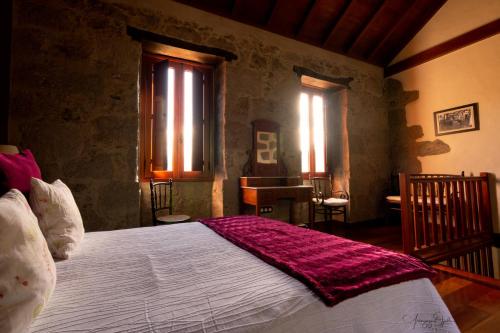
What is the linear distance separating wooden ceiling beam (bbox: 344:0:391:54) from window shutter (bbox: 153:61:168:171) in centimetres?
309

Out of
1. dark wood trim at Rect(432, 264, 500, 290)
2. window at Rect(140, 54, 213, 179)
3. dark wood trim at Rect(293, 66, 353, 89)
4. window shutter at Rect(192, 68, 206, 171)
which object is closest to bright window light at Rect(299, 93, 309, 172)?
dark wood trim at Rect(293, 66, 353, 89)

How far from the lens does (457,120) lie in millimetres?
3840

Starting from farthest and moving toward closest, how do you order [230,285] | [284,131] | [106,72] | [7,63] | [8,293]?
[284,131], [106,72], [7,63], [230,285], [8,293]

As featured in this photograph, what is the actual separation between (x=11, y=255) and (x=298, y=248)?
93cm

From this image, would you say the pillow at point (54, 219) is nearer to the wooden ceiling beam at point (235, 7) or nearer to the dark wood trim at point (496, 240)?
the wooden ceiling beam at point (235, 7)

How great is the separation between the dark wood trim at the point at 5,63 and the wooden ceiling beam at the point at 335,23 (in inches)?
156

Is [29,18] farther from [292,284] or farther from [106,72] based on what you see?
[292,284]

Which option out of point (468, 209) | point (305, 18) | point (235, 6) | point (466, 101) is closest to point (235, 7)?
point (235, 6)

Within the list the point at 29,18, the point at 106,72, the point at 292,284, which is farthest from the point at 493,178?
the point at 29,18

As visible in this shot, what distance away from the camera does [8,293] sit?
502 mm

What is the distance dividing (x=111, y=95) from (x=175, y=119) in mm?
851

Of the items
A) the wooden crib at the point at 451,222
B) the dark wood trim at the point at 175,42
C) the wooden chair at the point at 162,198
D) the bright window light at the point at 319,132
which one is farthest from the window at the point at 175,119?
the wooden crib at the point at 451,222

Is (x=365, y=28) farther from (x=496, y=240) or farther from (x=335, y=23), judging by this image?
(x=496, y=240)

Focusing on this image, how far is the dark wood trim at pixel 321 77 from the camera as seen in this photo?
3924 millimetres
